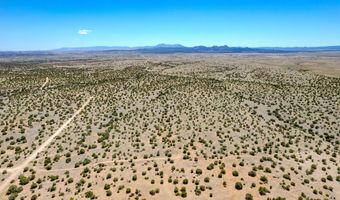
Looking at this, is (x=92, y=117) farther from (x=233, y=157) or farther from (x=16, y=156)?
(x=233, y=157)

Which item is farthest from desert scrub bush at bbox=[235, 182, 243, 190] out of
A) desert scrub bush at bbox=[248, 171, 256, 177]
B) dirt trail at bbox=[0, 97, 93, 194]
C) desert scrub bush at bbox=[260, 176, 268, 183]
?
dirt trail at bbox=[0, 97, 93, 194]

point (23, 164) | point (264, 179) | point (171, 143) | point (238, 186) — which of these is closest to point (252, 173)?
point (264, 179)

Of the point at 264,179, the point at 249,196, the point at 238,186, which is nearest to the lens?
the point at 249,196

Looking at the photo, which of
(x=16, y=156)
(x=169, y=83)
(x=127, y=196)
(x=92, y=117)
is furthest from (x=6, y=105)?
(x=127, y=196)

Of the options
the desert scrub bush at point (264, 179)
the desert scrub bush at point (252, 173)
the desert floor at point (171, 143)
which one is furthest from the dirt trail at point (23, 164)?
the desert scrub bush at point (264, 179)

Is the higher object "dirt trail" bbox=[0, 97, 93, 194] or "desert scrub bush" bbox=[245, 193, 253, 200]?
"desert scrub bush" bbox=[245, 193, 253, 200]

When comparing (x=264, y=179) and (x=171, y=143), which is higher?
(x=171, y=143)

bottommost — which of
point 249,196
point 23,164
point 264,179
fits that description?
point 23,164

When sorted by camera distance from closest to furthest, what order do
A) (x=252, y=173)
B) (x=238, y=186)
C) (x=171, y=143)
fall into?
(x=238, y=186) → (x=252, y=173) → (x=171, y=143)

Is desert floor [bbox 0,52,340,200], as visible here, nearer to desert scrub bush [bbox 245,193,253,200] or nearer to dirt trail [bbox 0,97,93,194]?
dirt trail [bbox 0,97,93,194]

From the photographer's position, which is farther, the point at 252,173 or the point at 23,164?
the point at 23,164

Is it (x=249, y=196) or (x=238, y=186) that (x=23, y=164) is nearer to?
(x=238, y=186)
